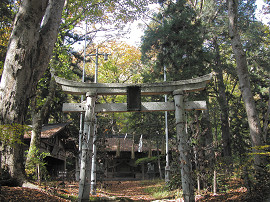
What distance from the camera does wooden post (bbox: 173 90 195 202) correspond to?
22.4ft

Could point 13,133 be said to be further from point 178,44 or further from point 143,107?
point 178,44

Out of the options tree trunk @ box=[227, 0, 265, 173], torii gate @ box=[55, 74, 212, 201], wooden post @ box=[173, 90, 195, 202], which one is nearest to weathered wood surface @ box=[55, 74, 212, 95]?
torii gate @ box=[55, 74, 212, 201]

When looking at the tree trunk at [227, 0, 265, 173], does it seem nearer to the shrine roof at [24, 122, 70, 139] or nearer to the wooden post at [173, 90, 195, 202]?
the wooden post at [173, 90, 195, 202]

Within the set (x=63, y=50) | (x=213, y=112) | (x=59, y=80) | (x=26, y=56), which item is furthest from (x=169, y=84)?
(x=213, y=112)

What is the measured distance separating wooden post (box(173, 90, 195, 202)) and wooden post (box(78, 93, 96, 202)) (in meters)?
2.82

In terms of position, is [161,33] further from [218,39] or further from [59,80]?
A: [59,80]

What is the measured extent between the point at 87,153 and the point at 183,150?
9.92 ft

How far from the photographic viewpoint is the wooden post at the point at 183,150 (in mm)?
6832

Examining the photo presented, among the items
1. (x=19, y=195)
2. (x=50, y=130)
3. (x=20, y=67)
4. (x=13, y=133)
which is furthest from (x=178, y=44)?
(x=19, y=195)

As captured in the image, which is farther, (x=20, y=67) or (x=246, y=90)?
(x=246, y=90)

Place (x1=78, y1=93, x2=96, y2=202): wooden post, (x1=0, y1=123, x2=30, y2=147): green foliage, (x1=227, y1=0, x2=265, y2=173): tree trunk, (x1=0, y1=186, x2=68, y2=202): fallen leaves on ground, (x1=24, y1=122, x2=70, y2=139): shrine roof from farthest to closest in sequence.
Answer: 1. (x1=24, y1=122, x2=70, y2=139): shrine roof
2. (x1=227, y1=0, x2=265, y2=173): tree trunk
3. (x1=78, y1=93, x2=96, y2=202): wooden post
4. (x1=0, y1=186, x2=68, y2=202): fallen leaves on ground
5. (x1=0, y1=123, x2=30, y2=147): green foliage

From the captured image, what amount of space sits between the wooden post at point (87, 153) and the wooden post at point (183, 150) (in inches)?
111

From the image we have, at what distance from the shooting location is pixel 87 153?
7324 millimetres

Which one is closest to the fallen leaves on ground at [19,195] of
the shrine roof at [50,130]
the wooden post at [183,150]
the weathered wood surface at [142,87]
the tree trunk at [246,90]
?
the weathered wood surface at [142,87]
